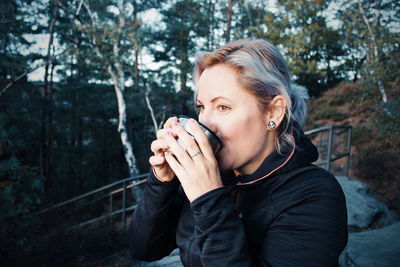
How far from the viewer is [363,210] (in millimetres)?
4836

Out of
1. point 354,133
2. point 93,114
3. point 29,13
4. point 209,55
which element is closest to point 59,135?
point 93,114

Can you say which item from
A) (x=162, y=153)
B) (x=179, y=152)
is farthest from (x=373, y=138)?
(x=179, y=152)

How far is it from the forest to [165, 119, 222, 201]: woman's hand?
24.1ft

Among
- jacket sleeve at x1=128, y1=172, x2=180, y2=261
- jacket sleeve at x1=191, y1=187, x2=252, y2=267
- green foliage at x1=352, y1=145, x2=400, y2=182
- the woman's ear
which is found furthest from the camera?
green foliage at x1=352, y1=145, x2=400, y2=182

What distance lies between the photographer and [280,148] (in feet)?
4.06

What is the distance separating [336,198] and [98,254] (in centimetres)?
577

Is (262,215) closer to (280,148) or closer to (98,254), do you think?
(280,148)

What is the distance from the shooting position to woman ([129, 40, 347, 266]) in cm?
93

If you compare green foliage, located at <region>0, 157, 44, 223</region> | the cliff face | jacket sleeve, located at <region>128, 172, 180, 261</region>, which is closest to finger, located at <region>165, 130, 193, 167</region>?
jacket sleeve, located at <region>128, 172, 180, 261</region>

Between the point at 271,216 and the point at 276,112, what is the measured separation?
0.46m

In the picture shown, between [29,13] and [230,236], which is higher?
[29,13]

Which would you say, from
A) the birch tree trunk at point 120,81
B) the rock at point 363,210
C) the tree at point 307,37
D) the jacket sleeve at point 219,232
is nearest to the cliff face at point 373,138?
the rock at point 363,210

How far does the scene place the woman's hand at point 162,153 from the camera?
107 centimetres

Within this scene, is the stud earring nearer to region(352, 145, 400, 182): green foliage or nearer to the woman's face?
the woman's face
